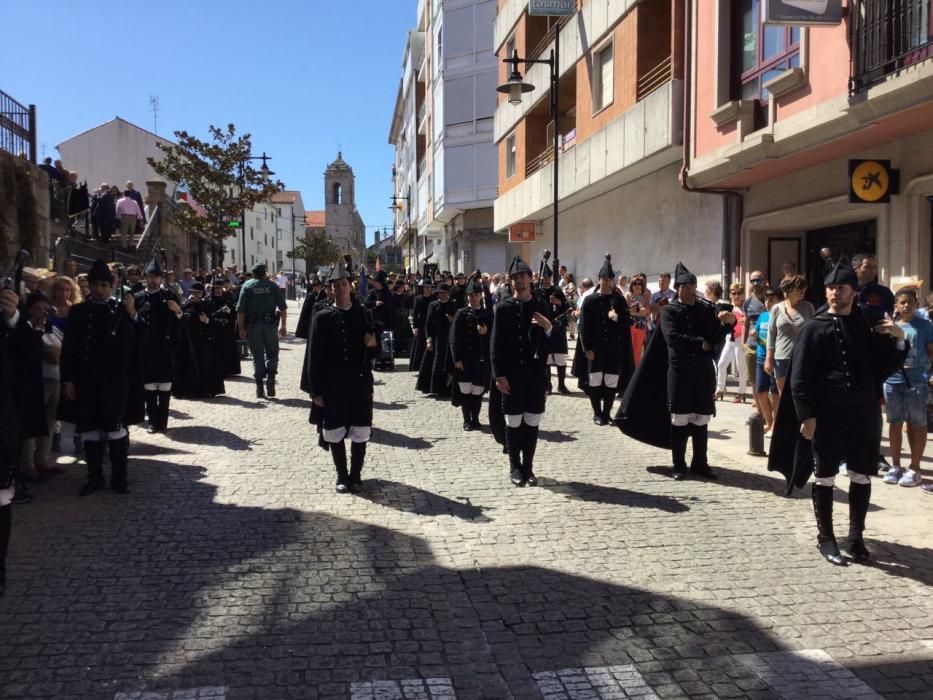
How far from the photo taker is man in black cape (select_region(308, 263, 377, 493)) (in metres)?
7.15

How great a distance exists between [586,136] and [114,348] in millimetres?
15987

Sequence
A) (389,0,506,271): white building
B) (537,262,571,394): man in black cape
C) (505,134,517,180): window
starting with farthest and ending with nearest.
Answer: (389,0,506,271): white building < (505,134,517,180): window < (537,262,571,394): man in black cape

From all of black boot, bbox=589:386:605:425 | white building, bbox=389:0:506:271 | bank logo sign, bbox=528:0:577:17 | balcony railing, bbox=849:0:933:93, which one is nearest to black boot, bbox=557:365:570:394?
black boot, bbox=589:386:605:425

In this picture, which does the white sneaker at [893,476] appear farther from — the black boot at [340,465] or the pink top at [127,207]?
the pink top at [127,207]

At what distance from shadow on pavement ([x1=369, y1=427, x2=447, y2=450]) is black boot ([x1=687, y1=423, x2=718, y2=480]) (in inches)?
114

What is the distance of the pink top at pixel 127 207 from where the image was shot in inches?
920

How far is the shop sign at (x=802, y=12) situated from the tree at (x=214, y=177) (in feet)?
75.4

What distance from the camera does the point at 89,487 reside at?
7.05 metres

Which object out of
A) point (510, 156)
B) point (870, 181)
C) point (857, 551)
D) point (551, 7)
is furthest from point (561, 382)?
point (510, 156)

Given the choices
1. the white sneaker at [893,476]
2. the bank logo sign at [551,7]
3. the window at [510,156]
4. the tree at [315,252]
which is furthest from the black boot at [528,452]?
the tree at [315,252]

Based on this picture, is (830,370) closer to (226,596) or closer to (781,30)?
(226,596)

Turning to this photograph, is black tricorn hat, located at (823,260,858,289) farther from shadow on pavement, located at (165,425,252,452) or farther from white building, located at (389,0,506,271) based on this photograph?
white building, located at (389,0,506,271)

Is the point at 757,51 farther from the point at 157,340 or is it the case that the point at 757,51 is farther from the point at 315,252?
the point at 315,252

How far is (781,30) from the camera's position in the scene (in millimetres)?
12586
